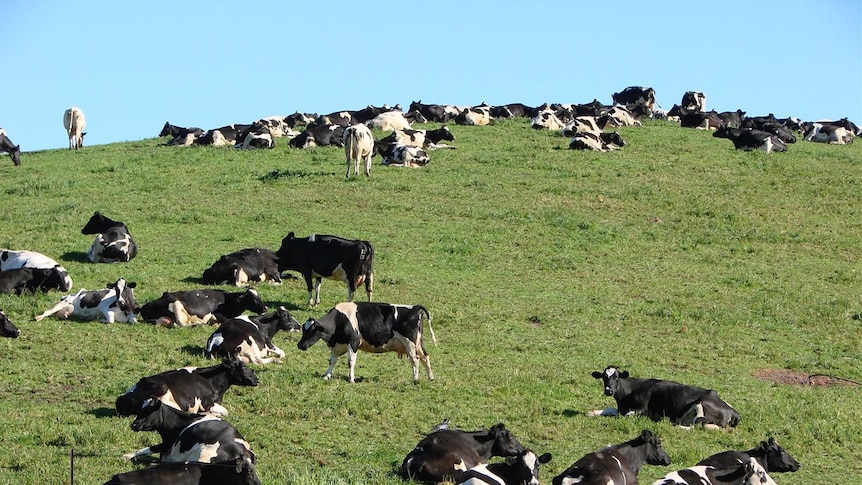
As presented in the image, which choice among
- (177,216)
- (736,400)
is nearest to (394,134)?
(177,216)

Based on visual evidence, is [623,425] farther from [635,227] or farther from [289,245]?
[635,227]

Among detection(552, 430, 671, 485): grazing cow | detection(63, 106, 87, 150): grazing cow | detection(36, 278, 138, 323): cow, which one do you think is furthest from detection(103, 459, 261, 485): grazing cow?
detection(63, 106, 87, 150): grazing cow

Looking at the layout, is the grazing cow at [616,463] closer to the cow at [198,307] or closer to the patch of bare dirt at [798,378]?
the patch of bare dirt at [798,378]

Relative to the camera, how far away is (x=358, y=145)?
A: 37062mm

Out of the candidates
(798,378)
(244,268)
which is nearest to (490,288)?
(244,268)

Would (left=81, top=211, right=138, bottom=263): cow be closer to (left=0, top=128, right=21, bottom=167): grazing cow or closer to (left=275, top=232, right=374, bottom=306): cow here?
(left=275, top=232, right=374, bottom=306): cow

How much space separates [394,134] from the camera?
4284 centimetres

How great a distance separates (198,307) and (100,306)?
6.16ft

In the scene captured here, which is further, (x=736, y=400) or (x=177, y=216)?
(x=177, y=216)

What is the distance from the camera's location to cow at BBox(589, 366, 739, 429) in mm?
17391

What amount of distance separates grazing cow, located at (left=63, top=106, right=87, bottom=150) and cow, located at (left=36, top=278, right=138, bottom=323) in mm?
28284

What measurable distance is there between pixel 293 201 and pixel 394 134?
9246 mm

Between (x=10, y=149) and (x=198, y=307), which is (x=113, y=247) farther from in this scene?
(x=10, y=149)

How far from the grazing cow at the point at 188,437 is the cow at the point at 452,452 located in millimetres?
1958
